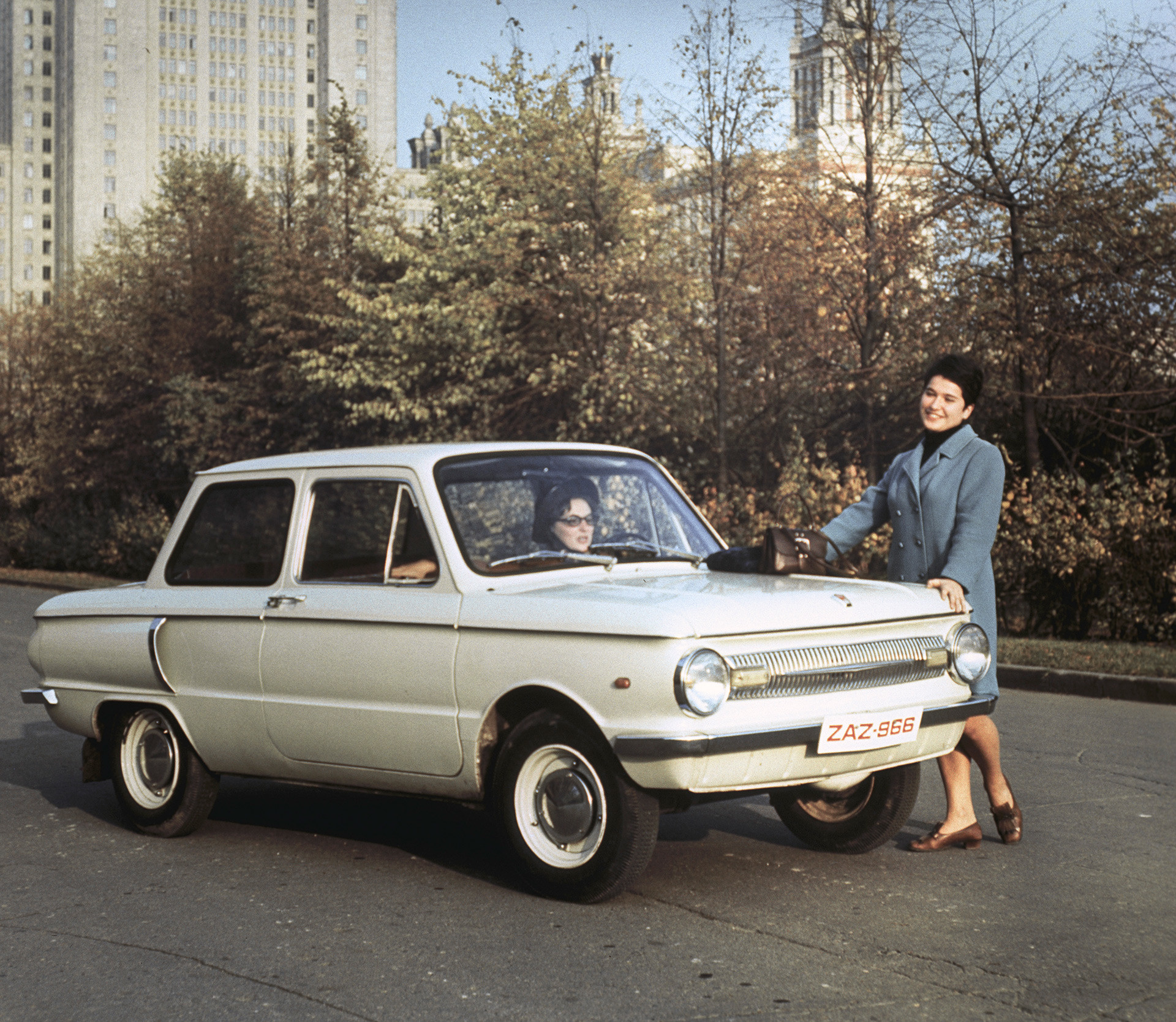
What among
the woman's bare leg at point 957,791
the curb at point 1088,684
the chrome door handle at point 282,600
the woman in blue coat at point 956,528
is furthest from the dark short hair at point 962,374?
the curb at point 1088,684

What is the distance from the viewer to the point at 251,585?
607cm

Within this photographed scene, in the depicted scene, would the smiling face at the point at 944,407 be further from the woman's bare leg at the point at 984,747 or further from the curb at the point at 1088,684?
the curb at the point at 1088,684

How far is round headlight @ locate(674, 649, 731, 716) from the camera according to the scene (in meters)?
4.52

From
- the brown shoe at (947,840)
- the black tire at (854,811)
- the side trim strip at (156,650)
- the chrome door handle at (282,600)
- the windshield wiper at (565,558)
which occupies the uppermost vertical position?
the windshield wiper at (565,558)

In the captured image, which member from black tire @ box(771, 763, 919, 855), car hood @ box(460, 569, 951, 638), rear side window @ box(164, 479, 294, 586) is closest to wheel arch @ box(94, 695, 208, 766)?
rear side window @ box(164, 479, 294, 586)

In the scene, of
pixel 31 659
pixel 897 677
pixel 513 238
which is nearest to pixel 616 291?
pixel 513 238

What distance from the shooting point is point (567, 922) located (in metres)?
4.75

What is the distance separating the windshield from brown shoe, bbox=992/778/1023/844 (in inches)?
64.2

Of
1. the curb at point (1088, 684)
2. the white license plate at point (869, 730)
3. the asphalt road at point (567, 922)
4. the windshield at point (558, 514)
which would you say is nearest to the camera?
the asphalt road at point (567, 922)

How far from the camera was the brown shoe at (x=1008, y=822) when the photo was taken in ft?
19.6

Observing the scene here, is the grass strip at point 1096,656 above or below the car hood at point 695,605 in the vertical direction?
below

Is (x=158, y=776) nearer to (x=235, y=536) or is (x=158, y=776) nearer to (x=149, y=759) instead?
(x=149, y=759)

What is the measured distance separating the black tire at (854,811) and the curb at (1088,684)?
668 cm

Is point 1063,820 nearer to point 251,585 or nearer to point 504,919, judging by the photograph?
Result: point 504,919
